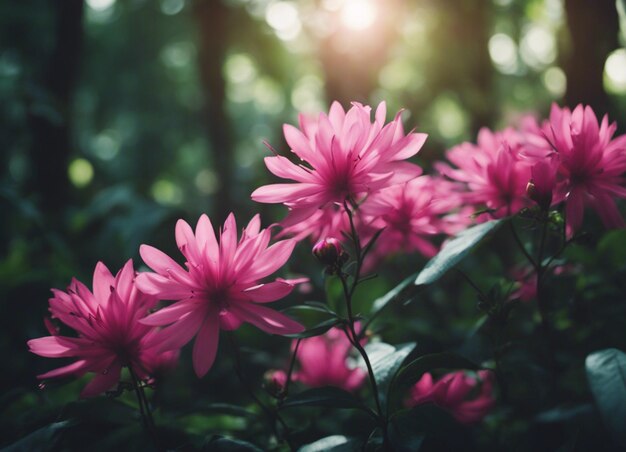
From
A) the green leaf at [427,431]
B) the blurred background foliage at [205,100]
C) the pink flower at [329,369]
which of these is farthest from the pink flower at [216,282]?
the pink flower at [329,369]

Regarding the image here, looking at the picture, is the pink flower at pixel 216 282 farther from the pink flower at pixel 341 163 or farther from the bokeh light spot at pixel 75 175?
the bokeh light spot at pixel 75 175

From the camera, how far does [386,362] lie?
90cm

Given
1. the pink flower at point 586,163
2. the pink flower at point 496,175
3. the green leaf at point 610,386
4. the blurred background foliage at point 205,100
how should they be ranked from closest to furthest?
1. the green leaf at point 610,386
2. the pink flower at point 586,163
3. the pink flower at point 496,175
4. the blurred background foliage at point 205,100

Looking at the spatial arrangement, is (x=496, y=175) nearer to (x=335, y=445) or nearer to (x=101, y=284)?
(x=335, y=445)

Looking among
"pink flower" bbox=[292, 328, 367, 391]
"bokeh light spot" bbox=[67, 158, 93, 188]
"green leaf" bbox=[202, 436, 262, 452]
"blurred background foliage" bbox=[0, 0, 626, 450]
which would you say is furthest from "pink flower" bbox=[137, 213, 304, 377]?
"bokeh light spot" bbox=[67, 158, 93, 188]

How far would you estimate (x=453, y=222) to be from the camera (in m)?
1.20

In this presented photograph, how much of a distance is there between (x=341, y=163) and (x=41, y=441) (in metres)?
0.63

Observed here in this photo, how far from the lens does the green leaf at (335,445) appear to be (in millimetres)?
784

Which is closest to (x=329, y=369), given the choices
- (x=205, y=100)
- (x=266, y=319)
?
(x=266, y=319)

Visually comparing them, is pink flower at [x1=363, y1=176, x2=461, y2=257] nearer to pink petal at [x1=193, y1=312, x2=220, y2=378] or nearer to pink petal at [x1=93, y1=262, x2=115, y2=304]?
pink petal at [x1=193, y1=312, x2=220, y2=378]

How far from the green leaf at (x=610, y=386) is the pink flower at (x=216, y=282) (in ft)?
1.39

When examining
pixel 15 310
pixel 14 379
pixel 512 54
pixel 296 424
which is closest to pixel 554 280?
pixel 296 424

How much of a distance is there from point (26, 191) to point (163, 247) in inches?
64.3

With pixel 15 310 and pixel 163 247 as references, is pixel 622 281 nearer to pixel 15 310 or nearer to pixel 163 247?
pixel 163 247
